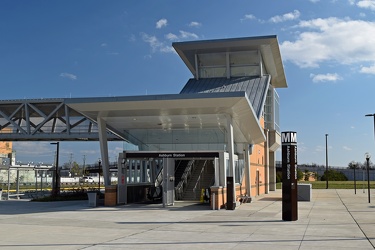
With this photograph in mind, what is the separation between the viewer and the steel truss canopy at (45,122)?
5166 centimetres

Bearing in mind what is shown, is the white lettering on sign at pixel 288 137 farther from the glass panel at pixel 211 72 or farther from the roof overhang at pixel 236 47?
the glass panel at pixel 211 72

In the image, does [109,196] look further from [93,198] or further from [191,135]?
[191,135]

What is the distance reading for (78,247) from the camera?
40.4ft

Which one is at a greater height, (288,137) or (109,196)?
(288,137)

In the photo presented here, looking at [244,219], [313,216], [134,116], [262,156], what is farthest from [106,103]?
[262,156]

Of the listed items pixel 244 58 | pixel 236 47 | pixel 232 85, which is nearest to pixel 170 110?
pixel 232 85

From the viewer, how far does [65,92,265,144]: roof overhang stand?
23281 mm

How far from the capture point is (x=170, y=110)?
25.0m

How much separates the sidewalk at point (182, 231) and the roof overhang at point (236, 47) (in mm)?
23567

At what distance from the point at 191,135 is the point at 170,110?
17.0ft

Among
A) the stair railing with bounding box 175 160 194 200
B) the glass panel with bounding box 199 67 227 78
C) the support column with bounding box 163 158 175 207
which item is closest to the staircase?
the stair railing with bounding box 175 160 194 200

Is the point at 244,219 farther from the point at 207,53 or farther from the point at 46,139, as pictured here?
the point at 46,139

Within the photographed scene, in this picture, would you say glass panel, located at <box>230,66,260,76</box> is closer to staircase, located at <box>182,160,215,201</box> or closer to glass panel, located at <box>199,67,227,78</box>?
glass panel, located at <box>199,67,227,78</box>

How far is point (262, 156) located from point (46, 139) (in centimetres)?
2535
